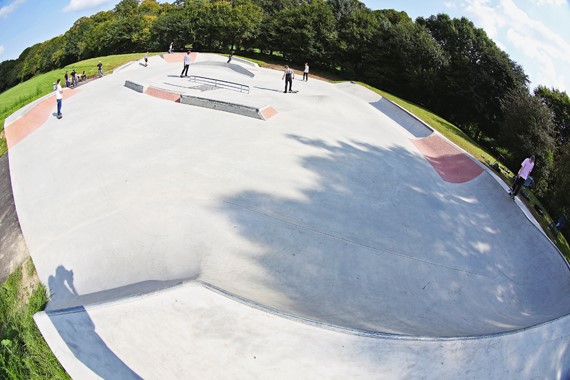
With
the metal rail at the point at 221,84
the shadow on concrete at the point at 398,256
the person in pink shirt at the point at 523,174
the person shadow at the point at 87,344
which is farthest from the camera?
the metal rail at the point at 221,84

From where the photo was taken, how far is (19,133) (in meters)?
15.8

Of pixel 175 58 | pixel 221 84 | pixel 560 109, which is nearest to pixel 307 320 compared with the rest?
pixel 221 84

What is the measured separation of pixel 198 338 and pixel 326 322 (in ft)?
6.10

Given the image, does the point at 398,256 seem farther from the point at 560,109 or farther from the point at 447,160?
the point at 560,109

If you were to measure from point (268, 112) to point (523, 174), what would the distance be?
10.2m

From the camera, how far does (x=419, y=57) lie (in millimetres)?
28703

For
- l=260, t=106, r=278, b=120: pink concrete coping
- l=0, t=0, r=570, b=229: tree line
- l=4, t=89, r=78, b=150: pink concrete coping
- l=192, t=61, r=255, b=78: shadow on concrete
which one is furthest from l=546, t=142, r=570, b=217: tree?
l=192, t=61, r=255, b=78: shadow on concrete

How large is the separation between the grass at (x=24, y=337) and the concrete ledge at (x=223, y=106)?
10.5 m

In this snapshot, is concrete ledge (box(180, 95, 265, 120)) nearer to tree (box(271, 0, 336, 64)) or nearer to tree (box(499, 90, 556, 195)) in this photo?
tree (box(499, 90, 556, 195))

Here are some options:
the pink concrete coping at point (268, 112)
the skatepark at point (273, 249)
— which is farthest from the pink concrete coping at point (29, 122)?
the pink concrete coping at point (268, 112)

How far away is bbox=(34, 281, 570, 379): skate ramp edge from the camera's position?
16.4 ft

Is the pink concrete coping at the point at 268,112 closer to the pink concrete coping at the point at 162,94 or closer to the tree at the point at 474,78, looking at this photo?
the pink concrete coping at the point at 162,94

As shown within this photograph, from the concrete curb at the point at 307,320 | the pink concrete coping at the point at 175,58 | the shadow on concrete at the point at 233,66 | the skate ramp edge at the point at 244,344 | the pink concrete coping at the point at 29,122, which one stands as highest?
the pink concrete coping at the point at 175,58

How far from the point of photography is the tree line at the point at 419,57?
1919 centimetres
